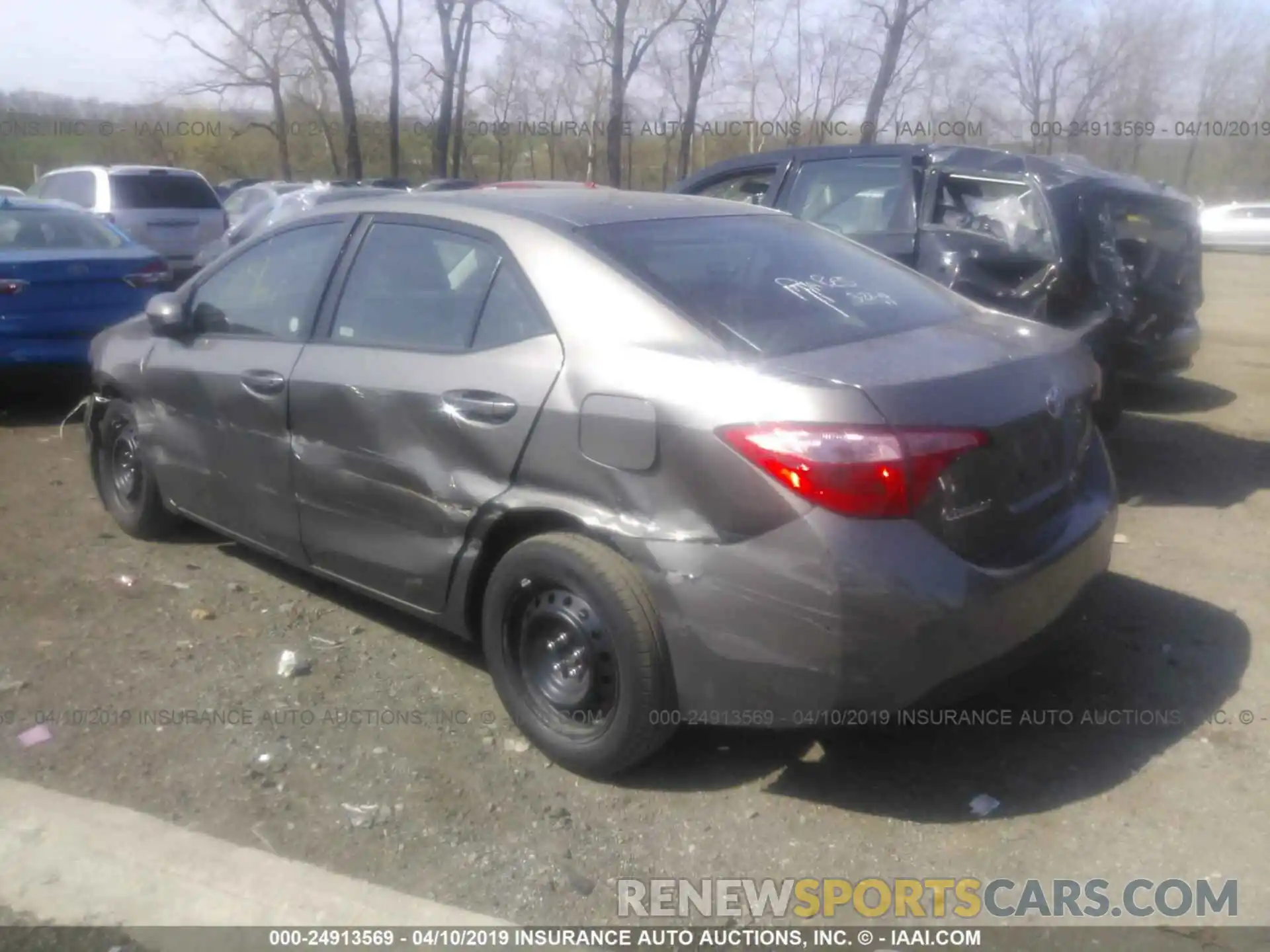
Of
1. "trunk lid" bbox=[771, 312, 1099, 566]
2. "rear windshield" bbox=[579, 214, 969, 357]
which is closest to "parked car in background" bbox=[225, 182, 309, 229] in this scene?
"rear windshield" bbox=[579, 214, 969, 357]

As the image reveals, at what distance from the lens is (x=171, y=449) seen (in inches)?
199

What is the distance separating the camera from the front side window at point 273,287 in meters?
4.41

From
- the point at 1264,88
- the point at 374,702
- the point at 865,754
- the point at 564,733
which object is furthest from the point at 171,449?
the point at 1264,88

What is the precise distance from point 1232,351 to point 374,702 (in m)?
9.99

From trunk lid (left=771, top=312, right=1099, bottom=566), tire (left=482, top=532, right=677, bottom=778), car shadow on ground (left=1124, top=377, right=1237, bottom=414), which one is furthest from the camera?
car shadow on ground (left=1124, top=377, right=1237, bottom=414)

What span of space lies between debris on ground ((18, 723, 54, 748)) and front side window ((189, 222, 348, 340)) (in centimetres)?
157

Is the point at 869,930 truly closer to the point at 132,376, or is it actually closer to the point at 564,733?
the point at 564,733

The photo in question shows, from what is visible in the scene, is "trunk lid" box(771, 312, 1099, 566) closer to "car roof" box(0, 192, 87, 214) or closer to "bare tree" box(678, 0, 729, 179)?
"car roof" box(0, 192, 87, 214)

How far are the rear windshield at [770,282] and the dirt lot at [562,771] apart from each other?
3.67 feet

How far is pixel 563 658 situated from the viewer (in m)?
3.61

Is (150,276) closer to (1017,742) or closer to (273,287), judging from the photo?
(273,287)

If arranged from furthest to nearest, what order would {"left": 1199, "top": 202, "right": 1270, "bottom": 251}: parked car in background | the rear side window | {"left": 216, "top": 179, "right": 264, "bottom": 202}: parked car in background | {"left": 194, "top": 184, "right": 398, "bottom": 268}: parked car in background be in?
{"left": 1199, "top": 202, "right": 1270, "bottom": 251}: parked car in background < {"left": 216, "top": 179, "right": 264, "bottom": 202}: parked car in background < the rear side window < {"left": 194, "top": 184, "right": 398, "bottom": 268}: parked car in background

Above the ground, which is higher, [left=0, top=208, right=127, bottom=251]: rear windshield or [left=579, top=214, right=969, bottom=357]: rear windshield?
[left=579, top=214, right=969, bottom=357]: rear windshield

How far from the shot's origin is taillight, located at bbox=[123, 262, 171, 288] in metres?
8.34
